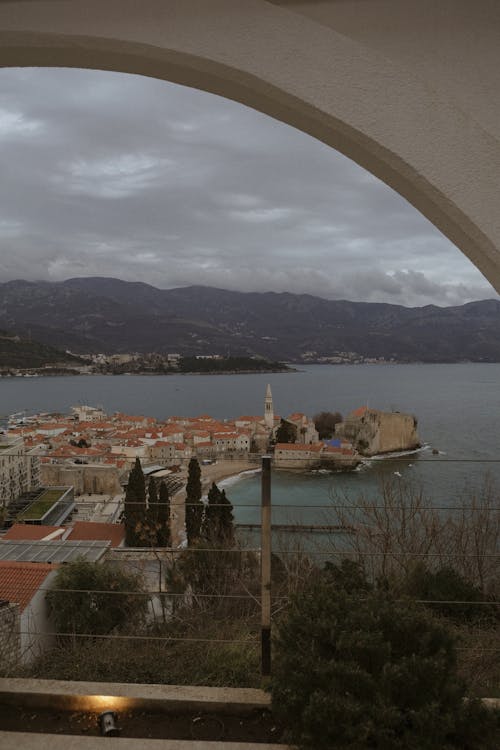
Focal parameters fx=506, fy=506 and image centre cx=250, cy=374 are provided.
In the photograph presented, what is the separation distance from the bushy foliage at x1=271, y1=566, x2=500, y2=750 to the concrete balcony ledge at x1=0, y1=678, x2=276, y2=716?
0.27 metres

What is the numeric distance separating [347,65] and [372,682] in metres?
1.50

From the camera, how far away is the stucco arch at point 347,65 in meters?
1.21

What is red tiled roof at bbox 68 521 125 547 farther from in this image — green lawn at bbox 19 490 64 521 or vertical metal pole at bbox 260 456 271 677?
vertical metal pole at bbox 260 456 271 677

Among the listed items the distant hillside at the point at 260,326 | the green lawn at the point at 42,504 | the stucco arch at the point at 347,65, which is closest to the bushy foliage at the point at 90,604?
the stucco arch at the point at 347,65

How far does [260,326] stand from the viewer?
10775 centimetres

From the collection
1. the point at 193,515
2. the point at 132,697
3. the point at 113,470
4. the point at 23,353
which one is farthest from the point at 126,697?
the point at 23,353

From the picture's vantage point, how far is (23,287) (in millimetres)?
141250

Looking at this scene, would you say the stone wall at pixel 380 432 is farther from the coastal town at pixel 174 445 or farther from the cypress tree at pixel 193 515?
the cypress tree at pixel 193 515

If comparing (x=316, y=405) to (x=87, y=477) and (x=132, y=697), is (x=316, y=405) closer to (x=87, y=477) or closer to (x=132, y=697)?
(x=87, y=477)

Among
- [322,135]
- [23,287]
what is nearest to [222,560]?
[322,135]

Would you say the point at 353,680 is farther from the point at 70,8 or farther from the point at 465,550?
the point at 465,550

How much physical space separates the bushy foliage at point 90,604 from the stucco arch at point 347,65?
9.66 ft

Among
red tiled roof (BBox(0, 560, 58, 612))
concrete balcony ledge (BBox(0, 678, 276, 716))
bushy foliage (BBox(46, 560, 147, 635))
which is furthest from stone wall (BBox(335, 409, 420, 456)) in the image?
concrete balcony ledge (BBox(0, 678, 276, 716))

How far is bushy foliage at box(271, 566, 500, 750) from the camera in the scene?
1.16 meters
